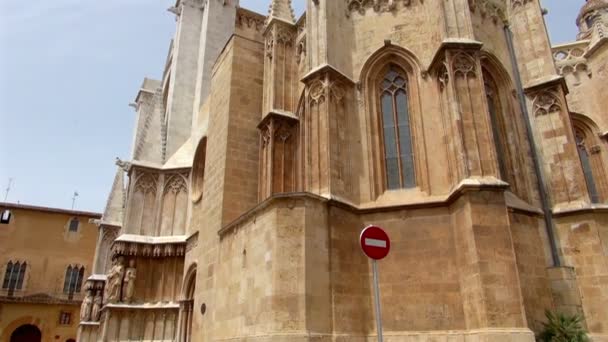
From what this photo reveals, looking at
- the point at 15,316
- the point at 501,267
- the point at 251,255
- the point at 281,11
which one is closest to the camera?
the point at 501,267

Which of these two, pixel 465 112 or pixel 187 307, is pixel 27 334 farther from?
pixel 465 112

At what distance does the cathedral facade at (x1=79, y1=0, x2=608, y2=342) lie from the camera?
8.66 metres

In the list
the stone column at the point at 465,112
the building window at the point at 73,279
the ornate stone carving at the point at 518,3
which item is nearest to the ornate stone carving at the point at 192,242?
the stone column at the point at 465,112

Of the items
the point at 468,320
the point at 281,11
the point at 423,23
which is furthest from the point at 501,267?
the point at 281,11

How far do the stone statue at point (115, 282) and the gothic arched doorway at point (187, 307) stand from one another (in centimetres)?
260

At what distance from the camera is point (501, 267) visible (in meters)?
8.23

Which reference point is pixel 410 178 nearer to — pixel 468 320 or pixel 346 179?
pixel 346 179

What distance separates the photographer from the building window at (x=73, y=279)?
35625mm

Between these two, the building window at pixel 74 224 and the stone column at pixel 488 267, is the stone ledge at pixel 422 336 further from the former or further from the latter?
the building window at pixel 74 224

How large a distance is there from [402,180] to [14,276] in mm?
34871

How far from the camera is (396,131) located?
11000mm

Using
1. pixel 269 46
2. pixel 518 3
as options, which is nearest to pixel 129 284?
pixel 269 46

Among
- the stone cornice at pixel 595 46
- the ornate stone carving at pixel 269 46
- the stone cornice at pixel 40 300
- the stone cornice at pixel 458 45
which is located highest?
the stone cornice at pixel 595 46

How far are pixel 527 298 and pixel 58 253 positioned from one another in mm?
36695
